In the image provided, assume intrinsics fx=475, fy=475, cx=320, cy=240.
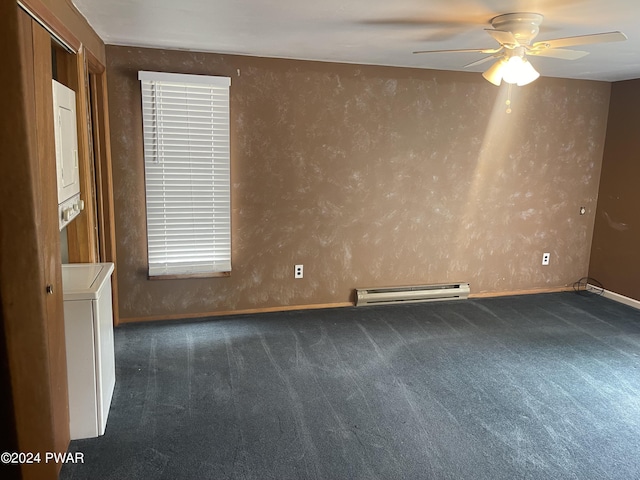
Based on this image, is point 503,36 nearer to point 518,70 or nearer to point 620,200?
point 518,70

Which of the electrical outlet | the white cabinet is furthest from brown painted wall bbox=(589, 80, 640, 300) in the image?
the white cabinet

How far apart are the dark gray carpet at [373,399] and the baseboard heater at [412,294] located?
0.70 feet

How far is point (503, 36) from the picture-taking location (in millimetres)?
2537

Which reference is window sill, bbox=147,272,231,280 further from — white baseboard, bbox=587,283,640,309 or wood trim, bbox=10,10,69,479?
white baseboard, bbox=587,283,640,309

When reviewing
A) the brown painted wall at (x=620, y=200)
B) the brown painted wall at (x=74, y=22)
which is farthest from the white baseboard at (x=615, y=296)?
the brown painted wall at (x=74, y=22)

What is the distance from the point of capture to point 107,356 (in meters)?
2.56

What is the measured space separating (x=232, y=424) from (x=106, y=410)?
0.66m

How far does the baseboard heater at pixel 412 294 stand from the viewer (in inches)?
175

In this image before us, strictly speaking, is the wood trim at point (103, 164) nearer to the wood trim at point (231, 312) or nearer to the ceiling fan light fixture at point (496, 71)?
the wood trim at point (231, 312)

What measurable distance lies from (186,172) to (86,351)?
1.87m

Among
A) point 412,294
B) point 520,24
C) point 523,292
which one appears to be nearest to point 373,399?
point 412,294

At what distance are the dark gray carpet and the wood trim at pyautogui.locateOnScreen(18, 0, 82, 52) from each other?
75.9 inches

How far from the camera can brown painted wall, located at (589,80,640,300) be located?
4594 millimetres

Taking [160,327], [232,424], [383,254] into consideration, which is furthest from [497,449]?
[160,327]
